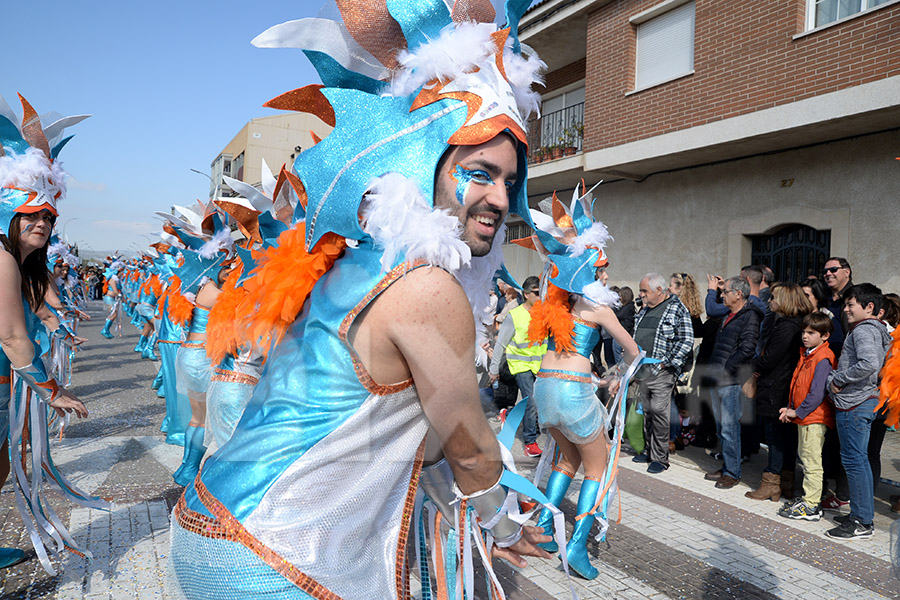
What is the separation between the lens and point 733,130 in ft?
30.6

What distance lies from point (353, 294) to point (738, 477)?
5661 millimetres

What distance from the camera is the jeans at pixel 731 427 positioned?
588 centimetres

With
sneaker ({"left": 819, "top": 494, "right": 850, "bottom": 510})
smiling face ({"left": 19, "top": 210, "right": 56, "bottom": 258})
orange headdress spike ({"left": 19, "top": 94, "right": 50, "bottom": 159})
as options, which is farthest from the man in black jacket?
orange headdress spike ({"left": 19, "top": 94, "right": 50, "bottom": 159})

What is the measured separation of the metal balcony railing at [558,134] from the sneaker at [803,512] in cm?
910

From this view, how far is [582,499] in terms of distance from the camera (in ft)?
13.6

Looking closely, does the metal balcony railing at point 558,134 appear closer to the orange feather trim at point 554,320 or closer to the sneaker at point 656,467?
the sneaker at point 656,467

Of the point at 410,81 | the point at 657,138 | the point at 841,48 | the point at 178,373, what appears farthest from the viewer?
the point at 657,138

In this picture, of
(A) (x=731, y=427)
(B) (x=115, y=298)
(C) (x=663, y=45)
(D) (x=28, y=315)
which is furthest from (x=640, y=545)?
(B) (x=115, y=298)

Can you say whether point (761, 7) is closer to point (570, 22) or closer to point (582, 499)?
point (570, 22)

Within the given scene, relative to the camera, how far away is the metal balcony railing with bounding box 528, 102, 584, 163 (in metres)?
13.0

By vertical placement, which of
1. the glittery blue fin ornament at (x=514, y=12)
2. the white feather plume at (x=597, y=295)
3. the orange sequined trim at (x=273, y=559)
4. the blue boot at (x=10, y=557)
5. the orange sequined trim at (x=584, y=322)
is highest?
the glittery blue fin ornament at (x=514, y=12)

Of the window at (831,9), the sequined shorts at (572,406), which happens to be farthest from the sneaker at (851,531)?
the window at (831,9)

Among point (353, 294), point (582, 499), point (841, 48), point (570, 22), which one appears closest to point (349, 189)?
point (353, 294)

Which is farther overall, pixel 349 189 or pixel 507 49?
pixel 507 49
